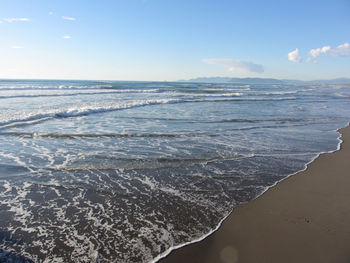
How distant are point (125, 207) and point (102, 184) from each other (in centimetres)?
134

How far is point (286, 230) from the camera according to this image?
411cm

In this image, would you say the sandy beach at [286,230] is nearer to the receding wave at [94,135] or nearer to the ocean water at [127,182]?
the ocean water at [127,182]

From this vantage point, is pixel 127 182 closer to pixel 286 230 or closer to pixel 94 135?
pixel 286 230

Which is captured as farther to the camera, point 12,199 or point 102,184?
point 102,184

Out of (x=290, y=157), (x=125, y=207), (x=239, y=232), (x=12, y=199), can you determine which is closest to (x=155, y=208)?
(x=125, y=207)

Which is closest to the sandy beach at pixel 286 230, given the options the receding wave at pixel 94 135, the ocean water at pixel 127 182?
the ocean water at pixel 127 182

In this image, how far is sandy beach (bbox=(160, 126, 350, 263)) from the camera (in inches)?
138

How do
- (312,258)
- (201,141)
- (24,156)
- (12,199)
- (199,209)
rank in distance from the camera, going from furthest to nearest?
(201,141) < (24,156) < (12,199) < (199,209) < (312,258)

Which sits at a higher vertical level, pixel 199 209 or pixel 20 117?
pixel 20 117

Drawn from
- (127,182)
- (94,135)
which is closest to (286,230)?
(127,182)

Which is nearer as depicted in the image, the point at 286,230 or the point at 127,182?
the point at 286,230

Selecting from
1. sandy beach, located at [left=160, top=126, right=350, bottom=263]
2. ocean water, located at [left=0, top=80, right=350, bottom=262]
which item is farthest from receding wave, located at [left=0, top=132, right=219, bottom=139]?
sandy beach, located at [left=160, top=126, right=350, bottom=263]

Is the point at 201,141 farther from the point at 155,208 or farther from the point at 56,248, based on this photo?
the point at 56,248

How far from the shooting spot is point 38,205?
4.91 meters
